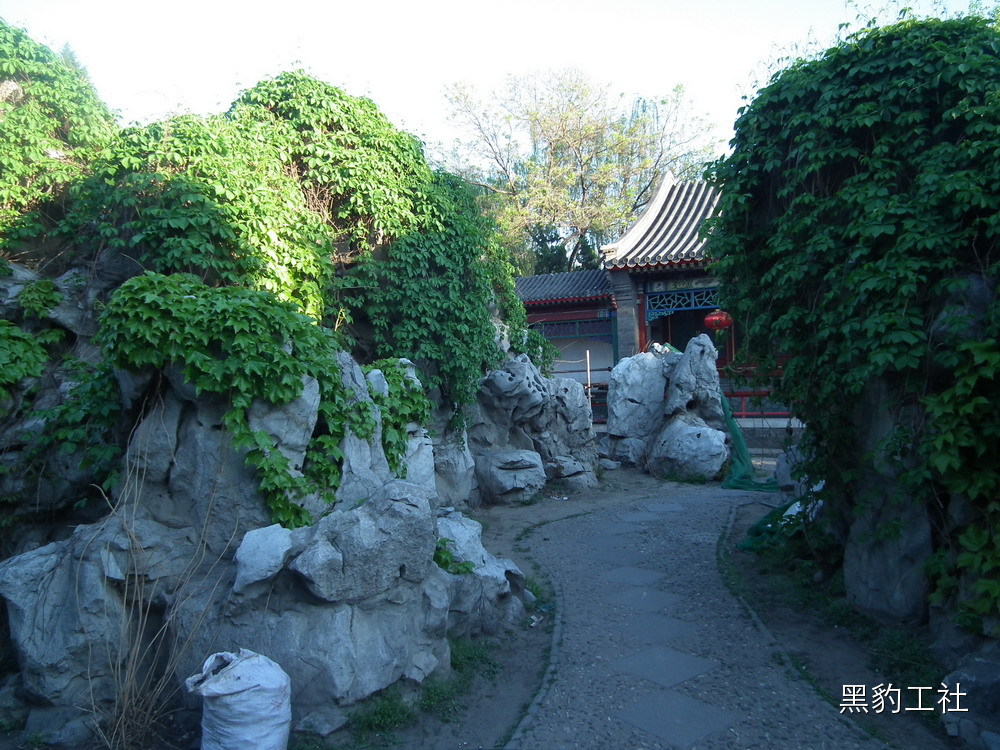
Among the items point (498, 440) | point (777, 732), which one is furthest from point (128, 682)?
point (498, 440)

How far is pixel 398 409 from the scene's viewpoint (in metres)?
6.80

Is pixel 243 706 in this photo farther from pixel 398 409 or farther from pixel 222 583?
pixel 398 409

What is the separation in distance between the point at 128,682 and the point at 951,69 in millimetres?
6617

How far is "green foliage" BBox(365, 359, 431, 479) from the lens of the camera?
248 inches

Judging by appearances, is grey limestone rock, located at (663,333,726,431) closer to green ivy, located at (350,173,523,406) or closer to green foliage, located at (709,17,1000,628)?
green ivy, located at (350,173,523,406)

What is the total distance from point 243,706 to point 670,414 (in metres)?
11.2

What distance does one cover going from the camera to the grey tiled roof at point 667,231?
54.0 ft

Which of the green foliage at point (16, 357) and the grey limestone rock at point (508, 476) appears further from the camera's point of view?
the grey limestone rock at point (508, 476)

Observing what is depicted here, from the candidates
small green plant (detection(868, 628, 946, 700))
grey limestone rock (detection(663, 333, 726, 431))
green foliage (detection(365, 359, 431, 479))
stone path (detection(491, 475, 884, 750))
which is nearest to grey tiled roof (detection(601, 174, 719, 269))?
grey limestone rock (detection(663, 333, 726, 431))

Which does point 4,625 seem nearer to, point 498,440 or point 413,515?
point 413,515

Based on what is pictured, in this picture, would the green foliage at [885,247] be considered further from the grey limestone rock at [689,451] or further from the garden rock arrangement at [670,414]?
the garden rock arrangement at [670,414]

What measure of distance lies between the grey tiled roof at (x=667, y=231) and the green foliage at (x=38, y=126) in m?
11.5

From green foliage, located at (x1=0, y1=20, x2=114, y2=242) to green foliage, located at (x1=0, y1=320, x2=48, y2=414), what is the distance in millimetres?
1770

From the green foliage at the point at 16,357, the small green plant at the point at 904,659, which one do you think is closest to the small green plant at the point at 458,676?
the small green plant at the point at 904,659
